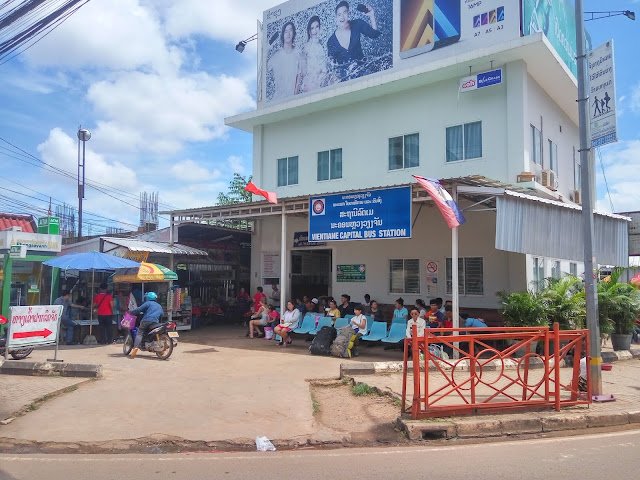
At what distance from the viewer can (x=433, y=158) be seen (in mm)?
16234

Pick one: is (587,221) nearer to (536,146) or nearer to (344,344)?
(344,344)

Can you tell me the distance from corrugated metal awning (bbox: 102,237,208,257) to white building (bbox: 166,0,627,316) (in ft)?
3.36

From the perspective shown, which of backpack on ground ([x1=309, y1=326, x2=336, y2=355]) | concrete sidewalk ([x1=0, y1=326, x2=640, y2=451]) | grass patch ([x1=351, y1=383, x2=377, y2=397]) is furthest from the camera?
backpack on ground ([x1=309, y1=326, x2=336, y2=355])

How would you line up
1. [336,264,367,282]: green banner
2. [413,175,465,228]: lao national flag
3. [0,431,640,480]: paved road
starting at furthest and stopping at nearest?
[336,264,367,282]: green banner → [413,175,465,228]: lao national flag → [0,431,640,480]: paved road

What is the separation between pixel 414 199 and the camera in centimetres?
1241

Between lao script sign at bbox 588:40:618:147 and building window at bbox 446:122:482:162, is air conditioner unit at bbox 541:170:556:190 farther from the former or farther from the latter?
lao script sign at bbox 588:40:618:147

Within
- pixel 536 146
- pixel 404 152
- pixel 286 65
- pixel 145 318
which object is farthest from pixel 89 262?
pixel 536 146

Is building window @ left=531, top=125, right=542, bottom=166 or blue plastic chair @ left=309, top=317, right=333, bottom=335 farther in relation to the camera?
building window @ left=531, top=125, right=542, bottom=166

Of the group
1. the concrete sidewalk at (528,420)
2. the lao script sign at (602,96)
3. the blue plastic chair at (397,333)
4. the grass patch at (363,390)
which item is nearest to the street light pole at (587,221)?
the lao script sign at (602,96)

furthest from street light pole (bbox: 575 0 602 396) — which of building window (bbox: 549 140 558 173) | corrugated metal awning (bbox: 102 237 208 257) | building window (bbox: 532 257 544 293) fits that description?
corrugated metal awning (bbox: 102 237 208 257)

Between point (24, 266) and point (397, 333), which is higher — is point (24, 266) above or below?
above

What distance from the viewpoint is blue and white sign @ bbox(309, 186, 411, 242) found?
12.2m

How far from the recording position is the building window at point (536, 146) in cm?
1526

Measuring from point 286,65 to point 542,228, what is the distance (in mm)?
12655
